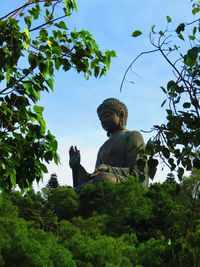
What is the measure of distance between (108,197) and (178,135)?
11.4m

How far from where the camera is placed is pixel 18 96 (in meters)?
3.71

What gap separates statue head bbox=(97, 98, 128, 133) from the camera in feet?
59.8

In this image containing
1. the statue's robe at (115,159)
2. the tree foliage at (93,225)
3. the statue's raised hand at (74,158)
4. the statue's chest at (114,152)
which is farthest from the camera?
the statue's chest at (114,152)

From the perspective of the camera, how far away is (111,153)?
58.4 feet

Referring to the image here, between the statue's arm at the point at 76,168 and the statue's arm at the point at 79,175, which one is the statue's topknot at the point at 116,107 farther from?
the statue's arm at the point at 79,175

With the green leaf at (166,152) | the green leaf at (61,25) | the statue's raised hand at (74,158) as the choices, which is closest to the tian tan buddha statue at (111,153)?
the statue's raised hand at (74,158)

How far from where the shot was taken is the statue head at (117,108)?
18.2 m

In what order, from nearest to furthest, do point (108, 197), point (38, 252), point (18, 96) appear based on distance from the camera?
1. point (18, 96)
2. point (38, 252)
3. point (108, 197)

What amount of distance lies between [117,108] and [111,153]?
1368mm

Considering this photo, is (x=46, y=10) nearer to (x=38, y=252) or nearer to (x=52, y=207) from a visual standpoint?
(x=38, y=252)

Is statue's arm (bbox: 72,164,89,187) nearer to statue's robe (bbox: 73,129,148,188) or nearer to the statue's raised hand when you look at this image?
statue's robe (bbox: 73,129,148,188)

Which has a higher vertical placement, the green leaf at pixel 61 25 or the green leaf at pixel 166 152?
the green leaf at pixel 61 25

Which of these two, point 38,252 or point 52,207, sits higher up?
point 52,207

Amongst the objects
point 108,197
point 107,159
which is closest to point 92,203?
point 108,197
